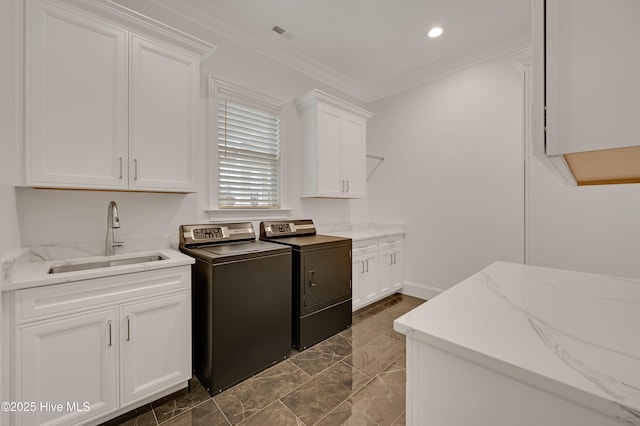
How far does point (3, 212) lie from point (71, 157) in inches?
16.7

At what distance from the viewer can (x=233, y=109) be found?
2689 millimetres

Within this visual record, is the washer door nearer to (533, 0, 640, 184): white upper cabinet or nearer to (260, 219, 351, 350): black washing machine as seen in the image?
(260, 219, 351, 350): black washing machine

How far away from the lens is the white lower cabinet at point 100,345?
131 cm

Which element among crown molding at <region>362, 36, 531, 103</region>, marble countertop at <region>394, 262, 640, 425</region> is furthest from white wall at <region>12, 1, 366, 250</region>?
marble countertop at <region>394, 262, 640, 425</region>

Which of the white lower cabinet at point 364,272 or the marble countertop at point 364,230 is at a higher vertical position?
the marble countertop at point 364,230

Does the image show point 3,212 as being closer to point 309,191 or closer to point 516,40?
point 309,191

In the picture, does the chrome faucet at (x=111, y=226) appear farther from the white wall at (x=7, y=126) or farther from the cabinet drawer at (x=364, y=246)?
the cabinet drawer at (x=364, y=246)

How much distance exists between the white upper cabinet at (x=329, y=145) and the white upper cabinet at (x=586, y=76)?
256 cm

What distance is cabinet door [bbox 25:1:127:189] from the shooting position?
59.4 inches

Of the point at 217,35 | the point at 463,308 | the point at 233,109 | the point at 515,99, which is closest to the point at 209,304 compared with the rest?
the point at 463,308

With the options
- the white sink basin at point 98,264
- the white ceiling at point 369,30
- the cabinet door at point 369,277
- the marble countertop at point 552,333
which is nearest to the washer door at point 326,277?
the cabinet door at point 369,277

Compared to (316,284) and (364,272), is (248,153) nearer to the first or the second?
(316,284)

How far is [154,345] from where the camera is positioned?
1.68 m

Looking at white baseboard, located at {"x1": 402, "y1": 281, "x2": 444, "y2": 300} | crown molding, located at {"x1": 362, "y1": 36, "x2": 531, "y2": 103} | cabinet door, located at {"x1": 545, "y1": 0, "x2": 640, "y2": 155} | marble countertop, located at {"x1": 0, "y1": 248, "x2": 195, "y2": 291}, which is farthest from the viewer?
white baseboard, located at {"x1": 402, "y1": 281, "x2": 444, "y2": 300}
